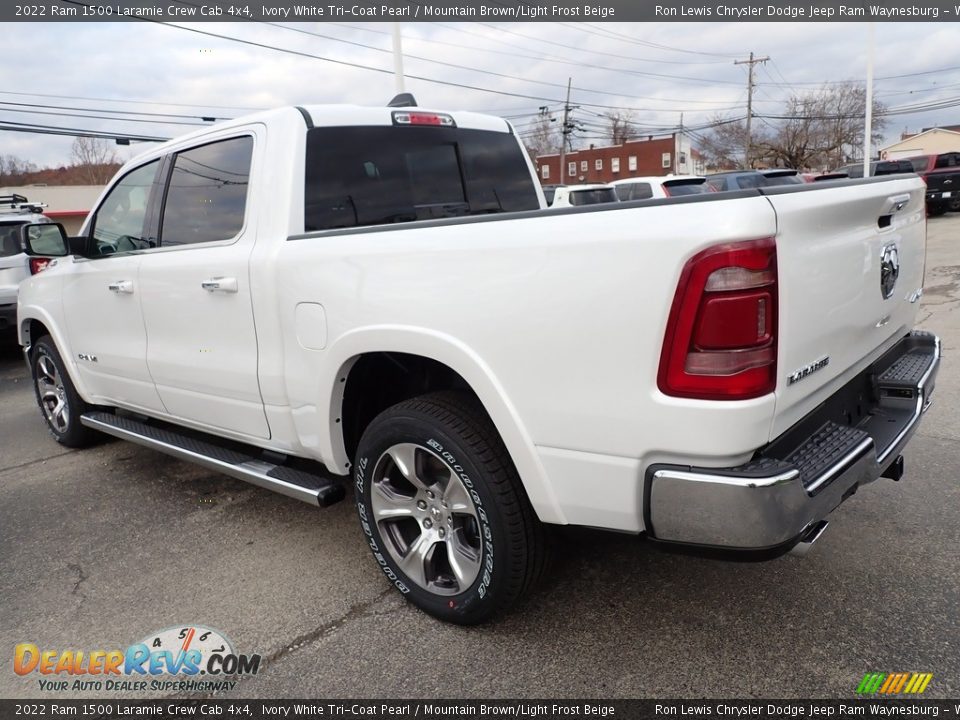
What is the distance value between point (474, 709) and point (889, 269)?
2181mm

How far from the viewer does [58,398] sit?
5.32m

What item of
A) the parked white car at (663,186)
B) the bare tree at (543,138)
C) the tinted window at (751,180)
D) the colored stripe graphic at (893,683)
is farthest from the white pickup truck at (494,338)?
the bare tree at (543,138)

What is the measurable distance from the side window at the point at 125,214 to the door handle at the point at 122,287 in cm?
20

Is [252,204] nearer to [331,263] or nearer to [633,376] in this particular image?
[331,263]

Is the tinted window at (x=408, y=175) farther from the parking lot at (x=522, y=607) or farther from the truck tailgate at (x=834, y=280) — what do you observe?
the truck tailgate at (x=834, y=280)

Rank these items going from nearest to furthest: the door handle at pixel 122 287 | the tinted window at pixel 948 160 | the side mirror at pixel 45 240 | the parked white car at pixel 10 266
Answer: the door handle at pixel 122 287, the side mirror at pixel 45 240, the parked white car at pixel 10 266, the tinted window at pixel 948 160

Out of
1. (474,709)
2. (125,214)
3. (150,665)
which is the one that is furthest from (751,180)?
(150,665)

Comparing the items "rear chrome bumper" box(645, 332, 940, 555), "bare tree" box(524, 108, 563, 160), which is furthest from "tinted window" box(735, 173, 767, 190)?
"bare tree" box(524, 108, 563, 160)

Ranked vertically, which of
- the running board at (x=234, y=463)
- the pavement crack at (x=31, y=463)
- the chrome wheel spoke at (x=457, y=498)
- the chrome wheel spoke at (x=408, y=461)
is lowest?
the pavement crack at (x=31, y=463)

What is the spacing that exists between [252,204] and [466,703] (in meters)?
2.24

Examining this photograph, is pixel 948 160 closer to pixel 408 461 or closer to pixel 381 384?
pixel 381 384

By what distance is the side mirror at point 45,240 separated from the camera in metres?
4.36

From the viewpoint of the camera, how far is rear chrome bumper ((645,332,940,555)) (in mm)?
1917

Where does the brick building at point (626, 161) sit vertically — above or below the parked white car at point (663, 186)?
above
